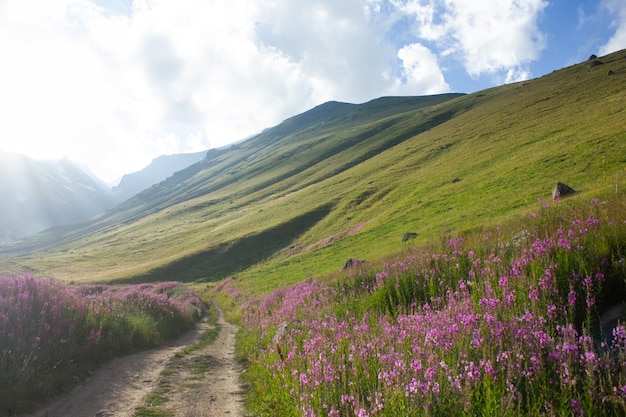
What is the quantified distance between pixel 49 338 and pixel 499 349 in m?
10.6

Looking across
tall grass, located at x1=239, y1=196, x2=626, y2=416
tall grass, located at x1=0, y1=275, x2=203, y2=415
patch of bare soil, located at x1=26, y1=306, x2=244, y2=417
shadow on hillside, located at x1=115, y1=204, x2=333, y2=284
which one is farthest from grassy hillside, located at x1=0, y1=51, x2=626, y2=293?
tall grass, located at x1=0, y1=275, x2=203, y2=415

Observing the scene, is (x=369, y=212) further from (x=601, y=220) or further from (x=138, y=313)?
(x=601, y=220)

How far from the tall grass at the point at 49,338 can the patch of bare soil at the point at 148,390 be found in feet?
1.43

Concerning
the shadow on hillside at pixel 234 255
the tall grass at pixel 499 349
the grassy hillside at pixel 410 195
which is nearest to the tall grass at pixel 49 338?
the tall grass at pixel 499 349

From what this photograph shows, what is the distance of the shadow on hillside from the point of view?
203ft

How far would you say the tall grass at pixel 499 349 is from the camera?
12.1 ft

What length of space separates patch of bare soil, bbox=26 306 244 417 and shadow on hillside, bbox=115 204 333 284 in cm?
4992

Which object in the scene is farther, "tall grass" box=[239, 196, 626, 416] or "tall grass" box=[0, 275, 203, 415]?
"tall grass" box=[0, 275, 203, 415]

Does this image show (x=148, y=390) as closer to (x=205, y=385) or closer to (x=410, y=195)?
(x=205, y=385)

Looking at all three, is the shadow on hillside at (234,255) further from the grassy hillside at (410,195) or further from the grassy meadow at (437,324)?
the grassy meadow at (437,324)

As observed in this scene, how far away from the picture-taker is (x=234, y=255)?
67500 millimetres

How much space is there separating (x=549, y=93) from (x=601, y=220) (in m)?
96.2

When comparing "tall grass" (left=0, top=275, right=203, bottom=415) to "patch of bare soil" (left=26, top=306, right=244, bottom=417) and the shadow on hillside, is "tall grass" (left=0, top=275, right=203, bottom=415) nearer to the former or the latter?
"patch of bare soil" (left=26, top=306, right=244, bottom=417)

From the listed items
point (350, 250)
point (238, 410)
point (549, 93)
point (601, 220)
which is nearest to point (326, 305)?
point (238, 410)
